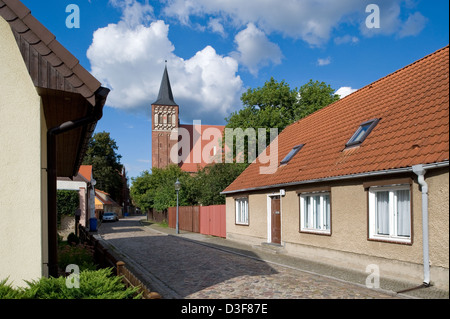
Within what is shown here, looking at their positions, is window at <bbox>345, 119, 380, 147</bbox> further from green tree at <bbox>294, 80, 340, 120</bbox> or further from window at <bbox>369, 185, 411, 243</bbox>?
green tree at <bbox>294, 80, 340, 120</bbox>

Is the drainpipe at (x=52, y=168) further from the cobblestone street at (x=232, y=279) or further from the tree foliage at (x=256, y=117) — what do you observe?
the tree foliage at (x=256, y=117)

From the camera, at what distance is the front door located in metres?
15.0

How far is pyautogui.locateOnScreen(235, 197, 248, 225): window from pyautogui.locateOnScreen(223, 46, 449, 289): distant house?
2160mm

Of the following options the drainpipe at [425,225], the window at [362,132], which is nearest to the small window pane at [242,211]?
the window at [362,132]

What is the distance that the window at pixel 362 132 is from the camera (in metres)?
11.2

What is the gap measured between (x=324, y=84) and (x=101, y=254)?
26512mm

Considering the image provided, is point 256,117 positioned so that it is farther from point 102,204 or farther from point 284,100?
point 102,204

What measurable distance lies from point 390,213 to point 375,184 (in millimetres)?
795

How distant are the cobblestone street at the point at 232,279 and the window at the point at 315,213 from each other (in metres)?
1.97

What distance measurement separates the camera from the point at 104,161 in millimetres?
64188

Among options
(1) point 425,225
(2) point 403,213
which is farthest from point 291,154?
(1) point 425,225

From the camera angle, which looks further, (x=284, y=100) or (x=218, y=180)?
(x=284, y=100)

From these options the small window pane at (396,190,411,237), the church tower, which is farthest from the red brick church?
the small window pane at (396,190,411,237)

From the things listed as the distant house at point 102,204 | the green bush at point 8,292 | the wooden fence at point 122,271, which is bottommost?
the distant house at point 102,204
